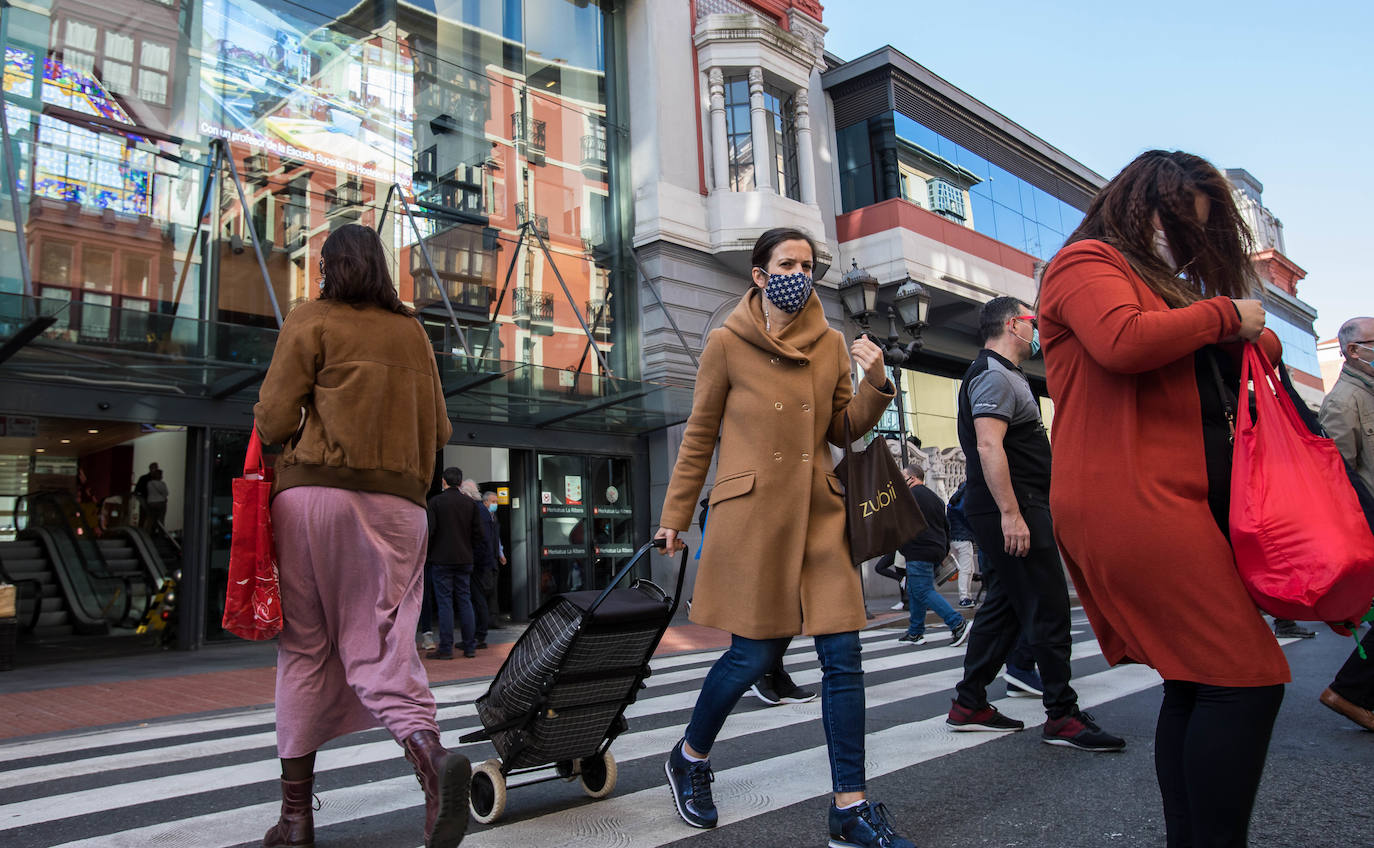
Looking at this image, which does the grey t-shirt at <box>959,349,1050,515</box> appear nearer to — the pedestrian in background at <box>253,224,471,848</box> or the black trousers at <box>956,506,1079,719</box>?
the black trousers at <box>956,506,1079,719</box>

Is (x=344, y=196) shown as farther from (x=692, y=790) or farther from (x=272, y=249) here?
(x=692, y=790)

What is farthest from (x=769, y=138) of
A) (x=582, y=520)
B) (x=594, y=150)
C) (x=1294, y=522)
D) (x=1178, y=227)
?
(x=1294, y=522)

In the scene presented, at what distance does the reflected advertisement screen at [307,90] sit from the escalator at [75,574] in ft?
21.4

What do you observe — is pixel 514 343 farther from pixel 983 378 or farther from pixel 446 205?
pixel 983 378

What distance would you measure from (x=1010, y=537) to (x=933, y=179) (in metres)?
18.4

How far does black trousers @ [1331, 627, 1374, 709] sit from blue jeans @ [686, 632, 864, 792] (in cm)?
277

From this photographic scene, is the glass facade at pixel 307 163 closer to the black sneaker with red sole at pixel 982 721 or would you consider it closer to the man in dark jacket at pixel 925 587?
the man in dark jacket at pixel 925 587

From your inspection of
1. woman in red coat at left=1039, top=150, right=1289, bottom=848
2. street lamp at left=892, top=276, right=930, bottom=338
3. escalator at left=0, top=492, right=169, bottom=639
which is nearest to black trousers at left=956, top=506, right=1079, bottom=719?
woman in red coat at left=1039, top=150, right=1289, bottom=848

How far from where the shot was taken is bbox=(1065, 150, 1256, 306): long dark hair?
2256 millimetres

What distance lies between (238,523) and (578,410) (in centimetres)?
1146

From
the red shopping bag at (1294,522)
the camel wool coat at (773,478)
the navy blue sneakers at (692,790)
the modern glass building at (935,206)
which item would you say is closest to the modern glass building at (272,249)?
the modern glass building at (935,206)

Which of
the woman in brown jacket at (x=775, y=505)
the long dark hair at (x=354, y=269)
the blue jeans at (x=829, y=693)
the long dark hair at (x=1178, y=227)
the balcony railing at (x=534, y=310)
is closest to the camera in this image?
the long dark hair at (x=1178, y=227)

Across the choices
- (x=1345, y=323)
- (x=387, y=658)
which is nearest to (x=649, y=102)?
(x=1345, y=323)

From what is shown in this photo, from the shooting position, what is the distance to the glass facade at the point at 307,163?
11055 millimetres
